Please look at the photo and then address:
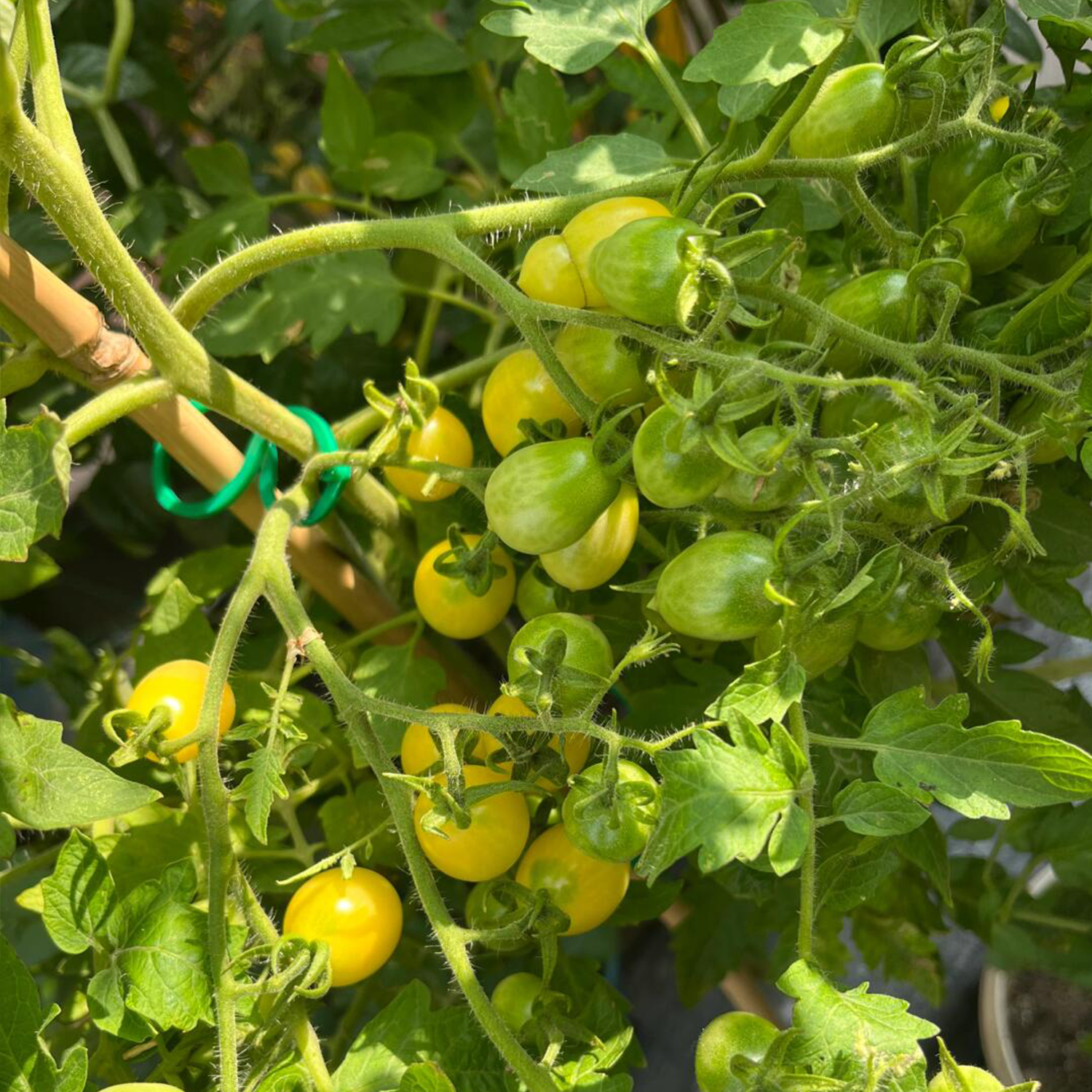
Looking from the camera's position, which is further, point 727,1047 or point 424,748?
point 424,748

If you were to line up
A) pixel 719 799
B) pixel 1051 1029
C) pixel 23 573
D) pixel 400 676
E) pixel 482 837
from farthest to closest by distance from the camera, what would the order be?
pixel 1051 1029, pixel 23 573, pixel 400 676, pixel 482 837, pixel 719 799

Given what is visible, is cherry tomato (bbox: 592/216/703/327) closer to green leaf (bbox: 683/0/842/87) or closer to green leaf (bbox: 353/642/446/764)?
green leaf (bbox: 683/0/842/87)

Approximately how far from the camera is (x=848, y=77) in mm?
468

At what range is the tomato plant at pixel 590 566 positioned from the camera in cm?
39

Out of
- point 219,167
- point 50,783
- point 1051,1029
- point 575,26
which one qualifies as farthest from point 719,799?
point 1051,1029

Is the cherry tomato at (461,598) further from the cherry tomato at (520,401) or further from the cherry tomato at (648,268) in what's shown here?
the cherry tomato at (648,268)

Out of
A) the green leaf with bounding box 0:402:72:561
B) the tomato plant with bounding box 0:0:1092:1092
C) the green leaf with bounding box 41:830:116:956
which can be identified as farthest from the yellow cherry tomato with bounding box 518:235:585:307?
the green leaf with bounding box 41:830:116:956

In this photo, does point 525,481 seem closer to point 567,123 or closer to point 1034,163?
point 1034,163

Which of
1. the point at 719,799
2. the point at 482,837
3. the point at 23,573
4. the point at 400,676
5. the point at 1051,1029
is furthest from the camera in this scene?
the point at 1051,1029

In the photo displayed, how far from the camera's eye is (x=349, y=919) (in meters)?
0.49

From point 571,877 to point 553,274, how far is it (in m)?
0.27

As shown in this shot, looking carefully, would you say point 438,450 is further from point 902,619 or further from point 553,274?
point 902,619

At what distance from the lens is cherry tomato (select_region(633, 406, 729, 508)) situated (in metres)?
0.38

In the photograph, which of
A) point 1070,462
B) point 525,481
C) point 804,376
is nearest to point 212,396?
point 525,481
